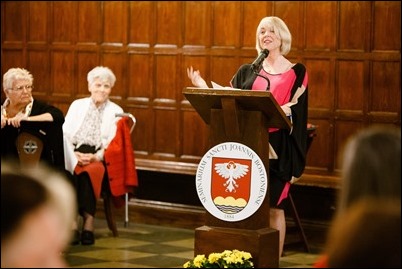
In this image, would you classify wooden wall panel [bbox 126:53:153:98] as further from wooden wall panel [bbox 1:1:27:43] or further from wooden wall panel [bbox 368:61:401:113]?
wooden wall panel [bbox 368:61:401:113]

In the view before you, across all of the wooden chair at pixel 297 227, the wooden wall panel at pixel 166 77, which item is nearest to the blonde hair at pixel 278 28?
the wooden chair at pixel 297 227

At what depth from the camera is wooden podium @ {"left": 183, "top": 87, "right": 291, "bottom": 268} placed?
5051 mm

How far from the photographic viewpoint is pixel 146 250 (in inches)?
288

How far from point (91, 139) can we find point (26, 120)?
1.17 m

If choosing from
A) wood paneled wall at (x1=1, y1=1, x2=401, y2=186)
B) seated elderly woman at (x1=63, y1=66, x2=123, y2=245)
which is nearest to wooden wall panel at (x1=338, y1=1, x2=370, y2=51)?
wood paneled wall at (x1=1, y1=1, x2=401, y2=186)

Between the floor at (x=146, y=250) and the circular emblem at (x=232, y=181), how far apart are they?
5.25ft

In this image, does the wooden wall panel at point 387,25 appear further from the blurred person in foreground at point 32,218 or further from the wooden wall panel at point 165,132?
the blurred person in foreground at point 32,218

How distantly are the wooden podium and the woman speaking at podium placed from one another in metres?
0.29

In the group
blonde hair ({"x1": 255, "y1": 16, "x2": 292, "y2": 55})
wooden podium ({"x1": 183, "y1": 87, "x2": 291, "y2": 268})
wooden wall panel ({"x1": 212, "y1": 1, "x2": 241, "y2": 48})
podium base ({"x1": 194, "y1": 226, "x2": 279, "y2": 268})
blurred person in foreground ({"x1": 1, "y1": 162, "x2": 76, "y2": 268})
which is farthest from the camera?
wooden wall panel ({"x1": 212, "y1": 1, "x2": 241, "y2": 48})

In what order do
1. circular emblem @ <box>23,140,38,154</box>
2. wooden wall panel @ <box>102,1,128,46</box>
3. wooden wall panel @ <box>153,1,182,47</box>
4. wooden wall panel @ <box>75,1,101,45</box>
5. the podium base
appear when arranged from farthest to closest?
wooden wall panel @ <box>75,1,101,45</box> → wooden wall panel @ <box>102,1,128,46</box> → wooden wall panel @ <box>153,1,182,47</box> → circular emblem @ <box>23,140,38,154</box> → the podium base

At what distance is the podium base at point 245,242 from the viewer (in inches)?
204

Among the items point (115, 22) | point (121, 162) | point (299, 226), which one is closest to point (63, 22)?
point (115, 22)

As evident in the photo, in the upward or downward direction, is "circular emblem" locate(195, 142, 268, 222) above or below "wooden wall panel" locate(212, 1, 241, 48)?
below

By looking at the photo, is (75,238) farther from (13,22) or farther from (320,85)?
(13,22)
